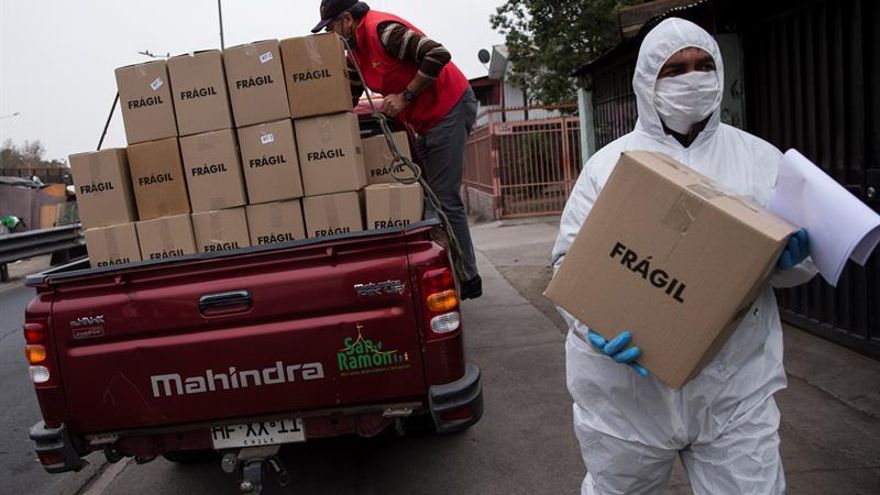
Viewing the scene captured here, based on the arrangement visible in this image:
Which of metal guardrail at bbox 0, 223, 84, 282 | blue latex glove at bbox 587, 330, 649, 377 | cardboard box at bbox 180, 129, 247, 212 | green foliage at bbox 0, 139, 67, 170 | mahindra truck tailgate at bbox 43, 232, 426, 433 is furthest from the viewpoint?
green foliage at bbox 0, 139, 67, 170

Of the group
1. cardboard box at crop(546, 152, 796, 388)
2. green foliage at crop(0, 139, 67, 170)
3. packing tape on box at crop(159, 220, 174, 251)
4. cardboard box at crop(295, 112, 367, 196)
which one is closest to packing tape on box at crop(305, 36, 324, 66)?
cardboard box at crop(295, 112, 367, 196)

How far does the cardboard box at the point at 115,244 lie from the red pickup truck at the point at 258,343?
1.16ft

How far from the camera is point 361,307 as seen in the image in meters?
2.94

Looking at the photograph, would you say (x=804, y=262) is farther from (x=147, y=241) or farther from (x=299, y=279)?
(x=147, y=241)

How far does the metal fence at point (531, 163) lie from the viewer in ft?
46.2

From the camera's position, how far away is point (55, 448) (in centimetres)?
306

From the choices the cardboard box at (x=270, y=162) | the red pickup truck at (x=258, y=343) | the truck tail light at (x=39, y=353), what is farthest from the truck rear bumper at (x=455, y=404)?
the truck tail light at (x=39, y=353)

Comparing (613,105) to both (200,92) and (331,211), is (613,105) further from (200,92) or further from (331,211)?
(200,92)

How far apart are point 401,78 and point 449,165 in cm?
68

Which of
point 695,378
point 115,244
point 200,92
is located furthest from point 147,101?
point 695,378

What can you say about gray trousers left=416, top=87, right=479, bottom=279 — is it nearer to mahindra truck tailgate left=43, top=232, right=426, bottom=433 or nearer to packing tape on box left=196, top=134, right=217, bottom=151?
packing tape on box left=196, top=134, right=217, bottom=151

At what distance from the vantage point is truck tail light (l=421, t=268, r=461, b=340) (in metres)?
2.95

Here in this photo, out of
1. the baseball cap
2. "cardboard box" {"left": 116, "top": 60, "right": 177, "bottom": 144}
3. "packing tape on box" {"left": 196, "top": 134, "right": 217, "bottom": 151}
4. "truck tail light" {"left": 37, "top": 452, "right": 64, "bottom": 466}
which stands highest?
the baseball cap

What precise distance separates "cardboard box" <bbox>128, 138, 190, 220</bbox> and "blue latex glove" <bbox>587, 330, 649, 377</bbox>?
7.41 feet
